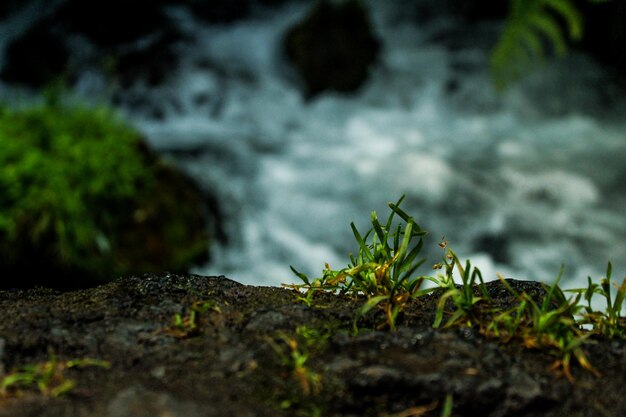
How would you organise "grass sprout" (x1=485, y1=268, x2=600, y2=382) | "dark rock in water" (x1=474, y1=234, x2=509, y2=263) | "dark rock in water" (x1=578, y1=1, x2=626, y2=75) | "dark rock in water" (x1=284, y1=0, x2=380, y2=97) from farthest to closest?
"dark rock in water" (x1=284, y1=0, x2=380, y2=97), "dark rock in water" (x1=578, y1=1, x2=626, y2=75), "dark rock in water" (x1=474, y1=234, x2=509, y2=263), "grass sprout" (x1=485, y1=268, x2=600, y2=382)

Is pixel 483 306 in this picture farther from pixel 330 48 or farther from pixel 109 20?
pixel 109 20

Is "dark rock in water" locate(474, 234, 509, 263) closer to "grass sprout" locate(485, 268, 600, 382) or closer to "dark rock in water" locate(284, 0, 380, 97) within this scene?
"dark rock in water" locate(284, 0, 380, 97)

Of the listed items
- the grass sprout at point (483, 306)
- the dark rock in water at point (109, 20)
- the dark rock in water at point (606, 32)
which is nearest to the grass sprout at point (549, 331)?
the grass sprout at point (483, 306)

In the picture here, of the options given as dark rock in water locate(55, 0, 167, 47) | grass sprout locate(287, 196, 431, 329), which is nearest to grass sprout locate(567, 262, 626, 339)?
grass sprout locate(287, 196, 431, 329)

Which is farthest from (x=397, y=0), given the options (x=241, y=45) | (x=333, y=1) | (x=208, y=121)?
(x=208, y=121)

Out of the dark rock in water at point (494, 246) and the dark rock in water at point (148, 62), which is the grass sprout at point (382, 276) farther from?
the dark rock in water at point (148, 62)
